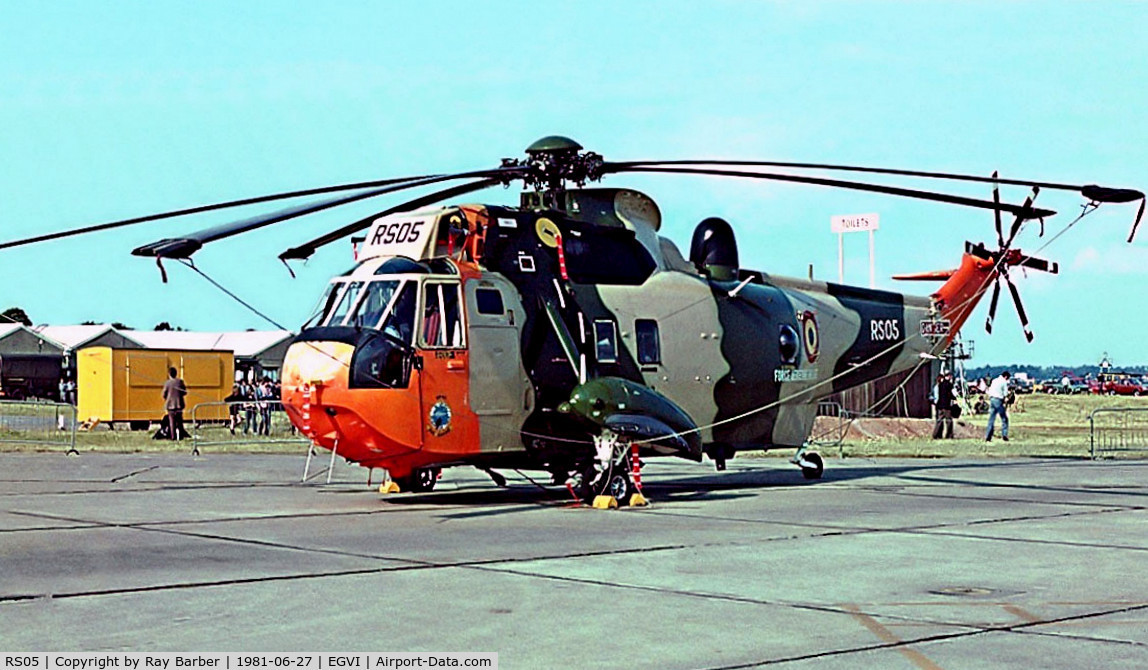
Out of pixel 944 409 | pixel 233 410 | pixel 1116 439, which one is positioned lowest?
pixel 1116 439

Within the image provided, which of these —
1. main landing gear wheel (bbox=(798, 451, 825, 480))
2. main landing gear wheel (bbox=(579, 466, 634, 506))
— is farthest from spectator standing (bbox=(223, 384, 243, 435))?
main landing gear wheel (bbox=(579, 466, 634, 506))

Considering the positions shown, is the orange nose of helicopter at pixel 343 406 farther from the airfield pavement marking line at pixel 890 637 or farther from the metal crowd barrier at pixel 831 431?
the metal crowd barrier at pixel 831 431

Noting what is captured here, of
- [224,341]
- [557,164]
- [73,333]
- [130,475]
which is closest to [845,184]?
[557,164]

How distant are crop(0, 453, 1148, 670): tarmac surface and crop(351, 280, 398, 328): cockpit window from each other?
2.33 m

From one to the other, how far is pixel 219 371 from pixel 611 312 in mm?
28726

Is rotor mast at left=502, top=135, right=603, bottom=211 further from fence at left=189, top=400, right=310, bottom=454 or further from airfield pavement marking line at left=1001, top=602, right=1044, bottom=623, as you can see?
fence at left=189, top=400, right=310, bottom=454

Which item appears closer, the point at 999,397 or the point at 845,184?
the point at 845,184

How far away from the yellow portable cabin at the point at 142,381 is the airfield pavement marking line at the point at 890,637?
116 feet

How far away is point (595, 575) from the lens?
37.2 ft

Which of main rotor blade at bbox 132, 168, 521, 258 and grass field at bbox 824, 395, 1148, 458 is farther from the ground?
main rotor blade at bbox 132, 168, 521, 258

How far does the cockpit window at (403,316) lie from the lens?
16594mm

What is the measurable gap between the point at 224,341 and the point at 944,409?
48.4 meters

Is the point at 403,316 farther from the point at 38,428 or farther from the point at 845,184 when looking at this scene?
the point at 38,428

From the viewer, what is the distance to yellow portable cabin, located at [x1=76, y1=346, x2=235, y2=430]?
139 feet
